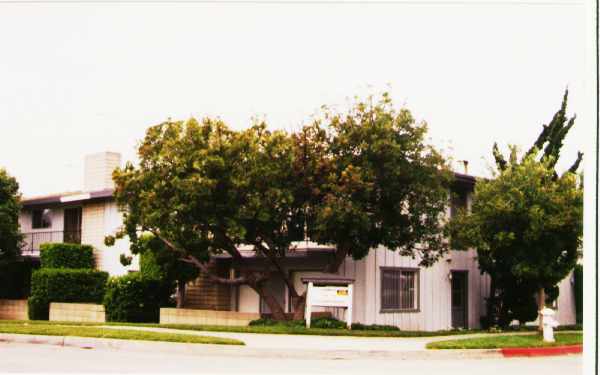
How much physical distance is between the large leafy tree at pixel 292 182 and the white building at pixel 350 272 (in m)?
2.84

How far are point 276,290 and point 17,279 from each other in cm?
1273

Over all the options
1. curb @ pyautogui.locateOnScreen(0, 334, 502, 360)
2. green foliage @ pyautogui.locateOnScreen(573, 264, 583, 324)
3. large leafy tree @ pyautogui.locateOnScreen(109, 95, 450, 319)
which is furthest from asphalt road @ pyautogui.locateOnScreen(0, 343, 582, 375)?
green foliage @ pyautogui.locateOnScreen(573, 264, 583, 324)

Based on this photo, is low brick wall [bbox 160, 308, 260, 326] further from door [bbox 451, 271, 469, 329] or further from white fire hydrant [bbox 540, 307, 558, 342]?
white fire hydrant [bbox 540, 307, 558, 342]

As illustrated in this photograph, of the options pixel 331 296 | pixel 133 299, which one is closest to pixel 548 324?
pixel 331 296

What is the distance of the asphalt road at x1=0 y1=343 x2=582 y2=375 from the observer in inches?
513

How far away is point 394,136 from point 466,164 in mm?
9580

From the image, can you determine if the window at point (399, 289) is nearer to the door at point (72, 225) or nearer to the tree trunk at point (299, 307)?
the tree trunk at point (299, 307)

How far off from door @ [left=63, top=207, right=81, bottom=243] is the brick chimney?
1085mm

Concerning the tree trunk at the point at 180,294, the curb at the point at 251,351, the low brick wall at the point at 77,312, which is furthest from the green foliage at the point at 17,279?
the curb at the point at 251,351

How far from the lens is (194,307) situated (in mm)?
29000

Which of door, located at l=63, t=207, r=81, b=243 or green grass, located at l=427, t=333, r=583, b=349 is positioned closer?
green grass, located at l=427, t=333, r=583, b=349

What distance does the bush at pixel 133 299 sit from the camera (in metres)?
26.6

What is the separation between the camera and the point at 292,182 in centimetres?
2216

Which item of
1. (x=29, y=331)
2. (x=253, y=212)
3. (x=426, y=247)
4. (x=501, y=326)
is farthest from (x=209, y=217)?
(x=501, y=326)
